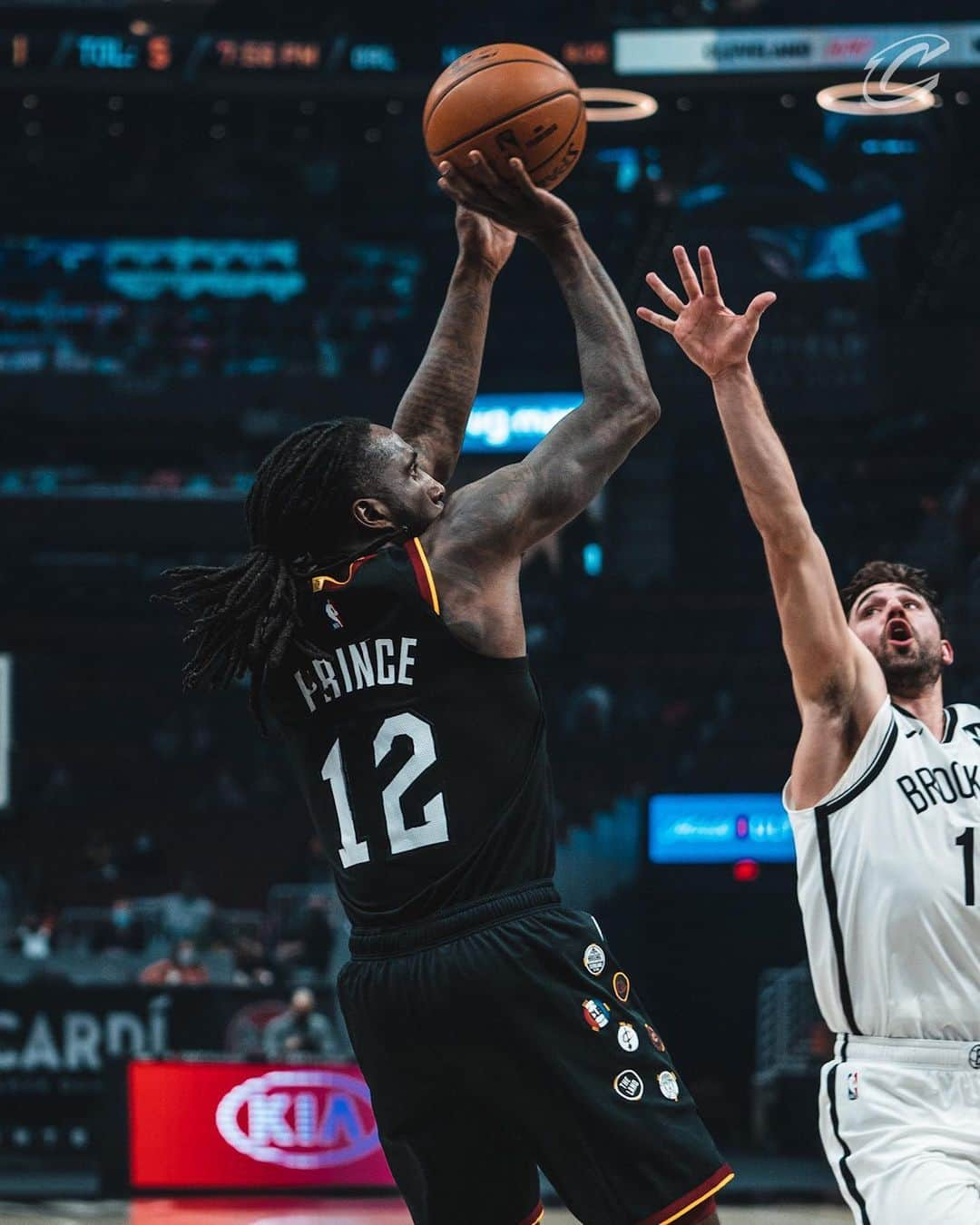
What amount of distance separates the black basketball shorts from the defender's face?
0.72 m

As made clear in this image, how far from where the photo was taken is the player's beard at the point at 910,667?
366 cm

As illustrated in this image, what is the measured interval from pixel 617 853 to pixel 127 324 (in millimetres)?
10061

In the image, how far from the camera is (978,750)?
3.58m

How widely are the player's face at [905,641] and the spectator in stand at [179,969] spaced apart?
366 inches

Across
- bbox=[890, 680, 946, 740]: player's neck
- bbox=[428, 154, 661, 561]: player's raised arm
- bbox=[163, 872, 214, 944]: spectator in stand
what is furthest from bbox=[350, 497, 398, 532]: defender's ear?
bbox=[163, 872, 214, 944]: spectator in stand

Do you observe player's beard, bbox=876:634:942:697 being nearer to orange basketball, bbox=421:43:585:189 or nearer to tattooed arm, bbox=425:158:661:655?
tattooed arm, bbox=425:158:661:655

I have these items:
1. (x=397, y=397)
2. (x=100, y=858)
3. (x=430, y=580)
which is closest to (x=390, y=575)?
(x=430, y=580)

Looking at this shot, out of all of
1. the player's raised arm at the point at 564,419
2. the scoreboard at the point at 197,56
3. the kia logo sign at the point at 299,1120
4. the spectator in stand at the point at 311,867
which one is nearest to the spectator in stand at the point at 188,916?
the spectator in stand at the point at 311,867

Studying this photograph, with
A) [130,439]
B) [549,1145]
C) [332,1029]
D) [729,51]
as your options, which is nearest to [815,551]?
[549,1145]

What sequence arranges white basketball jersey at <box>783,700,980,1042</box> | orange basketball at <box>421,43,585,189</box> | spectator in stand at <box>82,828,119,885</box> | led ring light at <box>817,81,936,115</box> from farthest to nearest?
spectator in stand at <box>82,828,119,885</box>, led ring light at <box>817,81,936,115</box>, orange basketball at <box>421,43,585,189</box>, white basketball jersey at <box>783,700,980,1042</box>

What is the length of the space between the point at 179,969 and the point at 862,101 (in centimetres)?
971

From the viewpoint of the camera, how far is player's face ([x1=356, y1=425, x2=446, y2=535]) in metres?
3.25

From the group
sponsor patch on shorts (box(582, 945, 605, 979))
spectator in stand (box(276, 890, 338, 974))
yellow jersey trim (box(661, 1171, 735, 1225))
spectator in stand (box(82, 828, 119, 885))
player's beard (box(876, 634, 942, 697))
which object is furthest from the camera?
spectator in stand (box(82, 828, 119, 885))

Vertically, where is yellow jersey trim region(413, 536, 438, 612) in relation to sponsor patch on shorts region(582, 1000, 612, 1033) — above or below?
above
